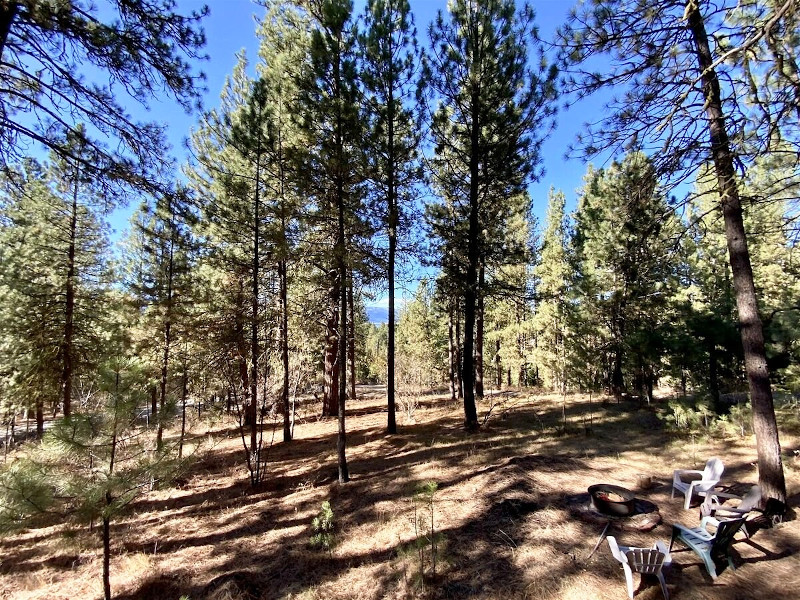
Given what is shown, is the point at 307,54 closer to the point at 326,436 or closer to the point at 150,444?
the point at 150,444

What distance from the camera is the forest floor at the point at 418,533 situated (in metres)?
4.23

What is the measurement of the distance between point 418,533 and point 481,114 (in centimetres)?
983

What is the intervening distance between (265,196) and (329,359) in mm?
6419

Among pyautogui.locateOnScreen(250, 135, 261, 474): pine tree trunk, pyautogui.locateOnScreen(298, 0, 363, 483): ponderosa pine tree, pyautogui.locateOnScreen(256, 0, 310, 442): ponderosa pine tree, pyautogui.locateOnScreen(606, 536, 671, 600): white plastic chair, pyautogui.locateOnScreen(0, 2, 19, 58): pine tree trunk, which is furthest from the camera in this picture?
pyautogui.locateOnScreen(250, 135, 261, 474): pine tree trunk

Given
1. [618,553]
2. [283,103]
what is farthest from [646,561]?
[283,103]

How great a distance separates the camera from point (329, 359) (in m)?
14.2

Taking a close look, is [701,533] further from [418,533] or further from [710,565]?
[418,533]

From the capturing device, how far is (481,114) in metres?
9.83

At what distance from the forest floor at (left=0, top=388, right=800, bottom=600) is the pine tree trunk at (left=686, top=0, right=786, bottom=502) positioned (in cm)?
75

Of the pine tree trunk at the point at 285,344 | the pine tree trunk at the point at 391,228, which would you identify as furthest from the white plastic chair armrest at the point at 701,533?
the pine tree trunk at the point at 285,344

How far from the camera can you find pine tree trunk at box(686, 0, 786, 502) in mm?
4988

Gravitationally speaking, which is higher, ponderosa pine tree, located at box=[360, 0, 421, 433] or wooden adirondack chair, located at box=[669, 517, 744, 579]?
ponderosa pine tree, located at box=[360, 0, 421, 433]

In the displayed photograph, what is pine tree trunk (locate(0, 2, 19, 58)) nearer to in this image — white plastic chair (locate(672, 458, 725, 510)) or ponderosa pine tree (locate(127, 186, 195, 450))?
ponderosa pine tree (locate(127, 186, 195, 450))

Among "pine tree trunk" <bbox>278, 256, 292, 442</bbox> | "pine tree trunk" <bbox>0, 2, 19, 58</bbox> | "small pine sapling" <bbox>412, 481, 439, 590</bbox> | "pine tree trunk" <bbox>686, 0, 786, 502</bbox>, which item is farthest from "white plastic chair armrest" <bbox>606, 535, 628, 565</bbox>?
"pine tree trunk" <bbox>278, 256, 292, 442</bbox>
